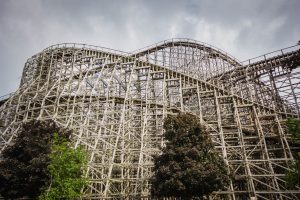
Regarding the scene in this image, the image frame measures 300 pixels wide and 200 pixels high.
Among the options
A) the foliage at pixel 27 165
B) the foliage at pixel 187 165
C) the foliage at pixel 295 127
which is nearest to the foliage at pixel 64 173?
the foliage at pixel 27 165

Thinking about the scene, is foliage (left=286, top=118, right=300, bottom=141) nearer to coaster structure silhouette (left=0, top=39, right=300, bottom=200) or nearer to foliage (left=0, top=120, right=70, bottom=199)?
coaster structure silhouette (left=0, top=39, right=300, bottom=200)

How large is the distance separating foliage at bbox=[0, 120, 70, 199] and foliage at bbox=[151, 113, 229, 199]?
227 inches

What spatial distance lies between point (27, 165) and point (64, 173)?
2.64 metres

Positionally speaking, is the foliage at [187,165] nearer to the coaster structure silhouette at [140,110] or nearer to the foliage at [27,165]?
the coaster structure silhouette at [140,110]

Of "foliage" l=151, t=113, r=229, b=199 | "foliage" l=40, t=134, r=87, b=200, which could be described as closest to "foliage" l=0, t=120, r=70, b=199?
"foliage" l=40, t=134, r=87, b=200

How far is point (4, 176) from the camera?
13109mm

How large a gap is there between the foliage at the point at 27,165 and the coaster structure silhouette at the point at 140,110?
216 centimetres

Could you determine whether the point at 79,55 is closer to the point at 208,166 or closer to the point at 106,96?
the point at 106,96

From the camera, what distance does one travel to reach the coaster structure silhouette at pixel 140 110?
15711 mm

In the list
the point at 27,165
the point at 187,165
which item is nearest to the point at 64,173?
the point at 27,165

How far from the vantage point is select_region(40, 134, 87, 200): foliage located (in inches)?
465

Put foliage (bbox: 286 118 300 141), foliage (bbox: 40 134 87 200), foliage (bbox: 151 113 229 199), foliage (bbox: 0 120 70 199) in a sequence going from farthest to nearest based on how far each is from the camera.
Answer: foliage (bbox: 0 120 70 199) < foliage (bbox: 40 134 87 200) < foliage (bbox: 151 113 229 199) < foliage (bbox: 286 118 300 141)

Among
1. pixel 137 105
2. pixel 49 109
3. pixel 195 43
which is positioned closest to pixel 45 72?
pixel 49 109

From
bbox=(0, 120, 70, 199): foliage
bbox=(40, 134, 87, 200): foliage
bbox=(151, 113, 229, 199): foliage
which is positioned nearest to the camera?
bbox=(151, 113, 229, 199): foliage
